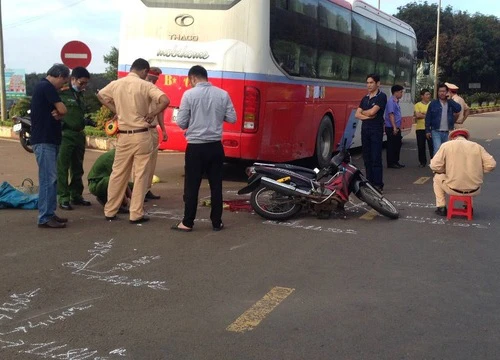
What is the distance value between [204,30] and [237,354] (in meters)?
7.42

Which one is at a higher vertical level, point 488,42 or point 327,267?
point 488,42

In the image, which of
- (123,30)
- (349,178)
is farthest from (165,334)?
(123,30)

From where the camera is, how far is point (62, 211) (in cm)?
877

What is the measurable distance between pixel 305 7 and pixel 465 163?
473 cm

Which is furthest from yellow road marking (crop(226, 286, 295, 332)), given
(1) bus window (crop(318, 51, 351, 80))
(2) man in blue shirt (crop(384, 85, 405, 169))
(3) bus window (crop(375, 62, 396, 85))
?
(3) bus window (crop(375, 62, 396, 85))

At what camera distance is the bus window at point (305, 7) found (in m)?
11.4

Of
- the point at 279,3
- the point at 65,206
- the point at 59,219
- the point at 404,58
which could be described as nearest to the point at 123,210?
the point at 65,206

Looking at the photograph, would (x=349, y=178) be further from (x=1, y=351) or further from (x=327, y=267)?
(x=1, y=351)

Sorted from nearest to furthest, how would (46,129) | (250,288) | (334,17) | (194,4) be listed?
(250,288) < (46,129) < (194,4) < (334,17)

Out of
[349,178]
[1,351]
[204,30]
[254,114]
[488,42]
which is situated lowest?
[1,351]

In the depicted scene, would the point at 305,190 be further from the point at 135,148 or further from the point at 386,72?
the point at 386,72

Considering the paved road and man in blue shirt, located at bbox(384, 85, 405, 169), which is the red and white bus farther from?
the paved road

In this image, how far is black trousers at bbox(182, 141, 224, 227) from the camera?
7527 millimetres

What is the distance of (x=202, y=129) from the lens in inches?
294
